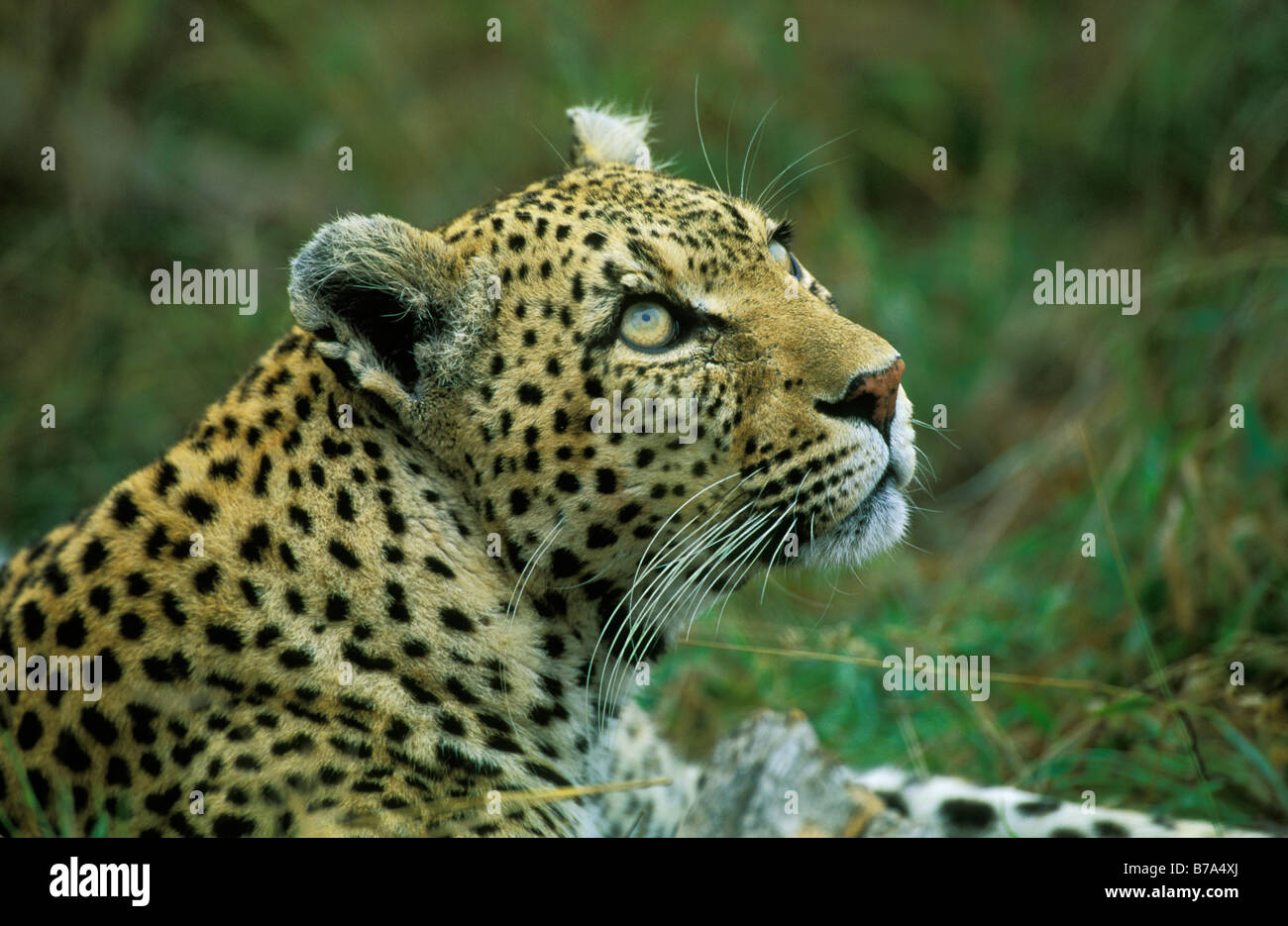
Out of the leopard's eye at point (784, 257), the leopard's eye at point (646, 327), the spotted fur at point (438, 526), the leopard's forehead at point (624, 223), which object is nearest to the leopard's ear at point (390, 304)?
the spotted fur at point (438, 526)

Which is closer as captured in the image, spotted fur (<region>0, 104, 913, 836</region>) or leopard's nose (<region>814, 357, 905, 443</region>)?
spotted fur (<region>0, 104, 913, 836</region>)

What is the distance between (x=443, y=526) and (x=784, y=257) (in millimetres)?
1671

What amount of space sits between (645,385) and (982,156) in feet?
28.5

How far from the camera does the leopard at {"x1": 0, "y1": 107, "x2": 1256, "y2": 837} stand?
3.71m

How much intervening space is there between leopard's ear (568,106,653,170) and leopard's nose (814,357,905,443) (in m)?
1.56

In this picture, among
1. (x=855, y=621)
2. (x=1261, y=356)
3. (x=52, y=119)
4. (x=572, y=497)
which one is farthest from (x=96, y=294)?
(x=1261, y=356)

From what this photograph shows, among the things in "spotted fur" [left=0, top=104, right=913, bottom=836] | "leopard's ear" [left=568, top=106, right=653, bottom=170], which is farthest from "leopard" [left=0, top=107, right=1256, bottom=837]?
"leopard's ear" [left=568, top=106, right=653, bottom=170]

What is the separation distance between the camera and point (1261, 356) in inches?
268

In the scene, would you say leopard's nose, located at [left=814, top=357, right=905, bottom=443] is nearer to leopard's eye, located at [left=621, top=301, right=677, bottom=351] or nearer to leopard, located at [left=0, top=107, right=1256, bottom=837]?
leopard, located at [left=0, top=107, right=1256, bottom=837]

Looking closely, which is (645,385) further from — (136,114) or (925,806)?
(136,114)

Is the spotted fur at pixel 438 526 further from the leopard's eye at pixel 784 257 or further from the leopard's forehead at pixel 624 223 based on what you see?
the leopard's eye at pixel 784 257

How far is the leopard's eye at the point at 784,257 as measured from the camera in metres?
4.62

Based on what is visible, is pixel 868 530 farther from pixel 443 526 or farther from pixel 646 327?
pixel 443 526

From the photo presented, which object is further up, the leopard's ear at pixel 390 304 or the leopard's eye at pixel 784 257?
the leopard's eye at pixel 784 257
